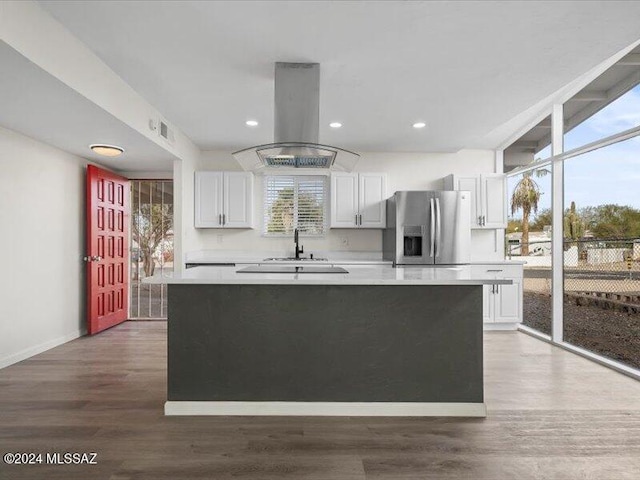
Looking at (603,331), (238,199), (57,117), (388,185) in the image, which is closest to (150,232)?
(238,199)

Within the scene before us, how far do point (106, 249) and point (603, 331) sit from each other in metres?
5.86

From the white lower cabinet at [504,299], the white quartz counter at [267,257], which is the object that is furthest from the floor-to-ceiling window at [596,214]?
the white quartz counter at [267,257]

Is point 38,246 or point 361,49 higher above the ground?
point 361,49

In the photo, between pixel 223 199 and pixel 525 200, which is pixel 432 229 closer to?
pixel 525 200

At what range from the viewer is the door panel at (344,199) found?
17.2 feet

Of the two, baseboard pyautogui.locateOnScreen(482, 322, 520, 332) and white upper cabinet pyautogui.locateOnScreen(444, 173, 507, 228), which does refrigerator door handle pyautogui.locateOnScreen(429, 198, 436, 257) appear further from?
baseboard pyautogui.locateOnScreen(482, 322, 520, 332)

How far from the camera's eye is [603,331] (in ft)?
13.5

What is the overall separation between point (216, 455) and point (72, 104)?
2618 millimetres

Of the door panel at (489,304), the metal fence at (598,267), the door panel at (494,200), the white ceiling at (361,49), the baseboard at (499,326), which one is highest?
the white ceiling at (361,49)

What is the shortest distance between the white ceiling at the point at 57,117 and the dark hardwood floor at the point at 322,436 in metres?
2.13

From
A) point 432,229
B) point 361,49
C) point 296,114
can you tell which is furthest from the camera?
point 432,229

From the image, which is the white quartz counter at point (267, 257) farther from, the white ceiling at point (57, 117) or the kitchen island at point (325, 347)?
the kitchen island at point (325, 347)

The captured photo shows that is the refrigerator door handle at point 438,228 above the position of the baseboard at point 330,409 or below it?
above

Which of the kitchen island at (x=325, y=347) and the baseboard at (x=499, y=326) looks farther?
the baseboard at (x=499, y=326)
